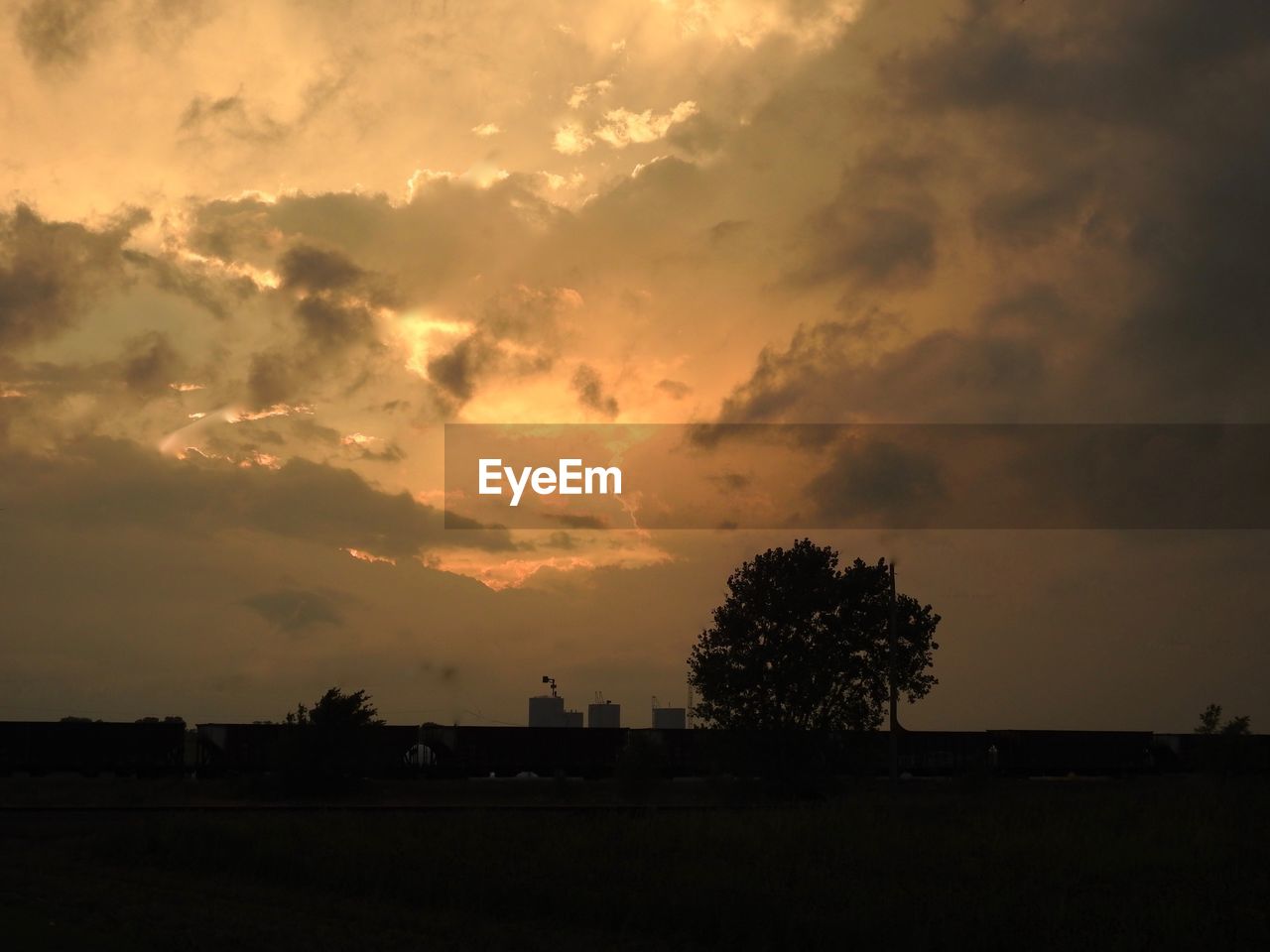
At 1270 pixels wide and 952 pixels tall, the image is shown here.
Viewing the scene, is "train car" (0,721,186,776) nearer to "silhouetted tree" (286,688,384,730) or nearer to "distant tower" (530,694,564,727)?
"silhouetted tree" (286,688,384,730)

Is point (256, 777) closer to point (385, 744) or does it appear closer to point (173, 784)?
point (173, 784)

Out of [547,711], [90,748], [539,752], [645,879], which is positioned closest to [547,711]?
[547,711]

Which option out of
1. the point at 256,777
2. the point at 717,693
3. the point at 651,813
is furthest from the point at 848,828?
the point at 256,777

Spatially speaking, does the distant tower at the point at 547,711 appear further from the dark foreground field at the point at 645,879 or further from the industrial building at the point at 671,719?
the dark foreground field at the point at 645,879

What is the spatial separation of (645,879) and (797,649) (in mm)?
35161

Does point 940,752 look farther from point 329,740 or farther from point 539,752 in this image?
point 329,740

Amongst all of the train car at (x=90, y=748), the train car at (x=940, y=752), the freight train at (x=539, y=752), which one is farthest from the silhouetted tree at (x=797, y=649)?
the train car at (x=90, y=748)

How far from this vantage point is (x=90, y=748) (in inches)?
2283

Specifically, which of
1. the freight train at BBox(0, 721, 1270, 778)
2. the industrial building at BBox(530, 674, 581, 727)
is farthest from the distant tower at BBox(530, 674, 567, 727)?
the freight train at BBox(0, 721, 1270, 778)

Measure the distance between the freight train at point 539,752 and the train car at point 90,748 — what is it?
5cm

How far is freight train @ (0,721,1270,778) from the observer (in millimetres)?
53469

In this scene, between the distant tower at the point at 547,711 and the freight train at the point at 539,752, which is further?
the distant tower at the point at 547,711

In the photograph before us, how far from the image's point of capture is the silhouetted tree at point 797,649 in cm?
5497

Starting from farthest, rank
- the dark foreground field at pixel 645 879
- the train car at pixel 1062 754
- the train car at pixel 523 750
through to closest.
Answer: the train car at pixel 1062 754, the train car at pixel 523 750, the dark foreground field at pixel 645 879
